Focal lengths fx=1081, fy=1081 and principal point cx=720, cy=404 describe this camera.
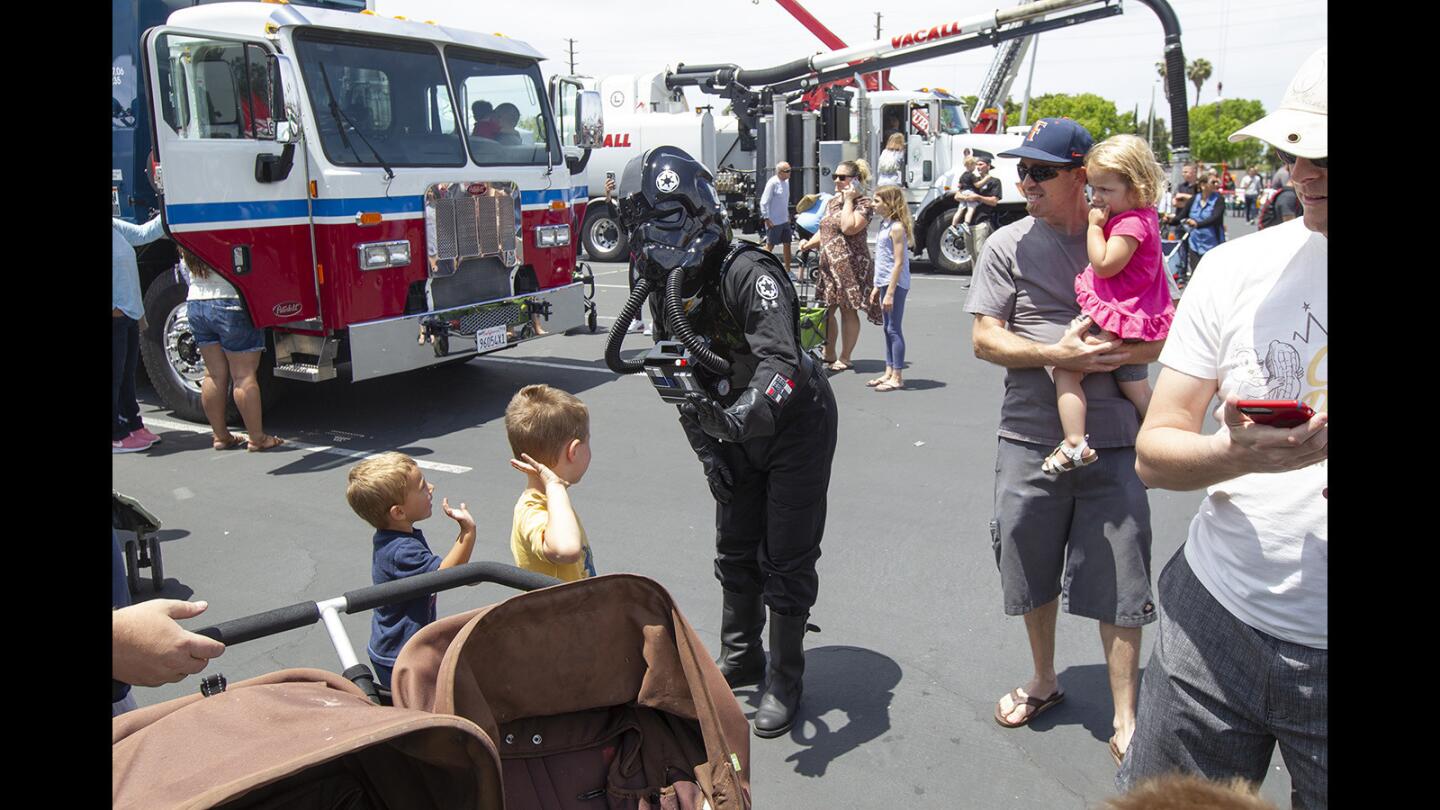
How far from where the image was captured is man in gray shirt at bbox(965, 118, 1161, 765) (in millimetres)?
3240

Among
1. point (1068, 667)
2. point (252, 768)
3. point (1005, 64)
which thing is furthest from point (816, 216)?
point (1005, 64)

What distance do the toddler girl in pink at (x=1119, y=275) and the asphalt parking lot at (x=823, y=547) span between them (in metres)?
1.07

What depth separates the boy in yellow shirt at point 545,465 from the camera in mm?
3045

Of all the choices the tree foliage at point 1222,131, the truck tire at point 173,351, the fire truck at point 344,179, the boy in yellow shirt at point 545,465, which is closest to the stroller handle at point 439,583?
the boy in yellow shirt at point 545,465

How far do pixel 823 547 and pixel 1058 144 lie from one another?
2.64 meters

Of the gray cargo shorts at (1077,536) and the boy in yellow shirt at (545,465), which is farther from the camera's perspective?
the gray cargo shorts at (1077,536)

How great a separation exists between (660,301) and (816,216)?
849 cm

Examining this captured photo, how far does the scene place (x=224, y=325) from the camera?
23.7 ft

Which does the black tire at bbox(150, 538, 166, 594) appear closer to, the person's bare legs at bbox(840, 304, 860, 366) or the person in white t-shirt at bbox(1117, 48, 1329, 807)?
the person in white t-shirt at bbox(1117, 48, 1329, 807)

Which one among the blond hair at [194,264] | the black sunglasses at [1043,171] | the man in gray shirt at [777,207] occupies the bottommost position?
the blond hair at [194,264]

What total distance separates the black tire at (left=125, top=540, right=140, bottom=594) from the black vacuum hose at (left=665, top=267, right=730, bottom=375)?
275 centimetres

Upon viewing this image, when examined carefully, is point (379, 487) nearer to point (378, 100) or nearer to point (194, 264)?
point (194, 264)

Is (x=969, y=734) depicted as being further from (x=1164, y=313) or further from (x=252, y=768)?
(x=252, y=768)

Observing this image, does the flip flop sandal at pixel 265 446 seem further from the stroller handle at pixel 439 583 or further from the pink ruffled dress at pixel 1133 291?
the pink ruffled dress at pixel 1133 291
